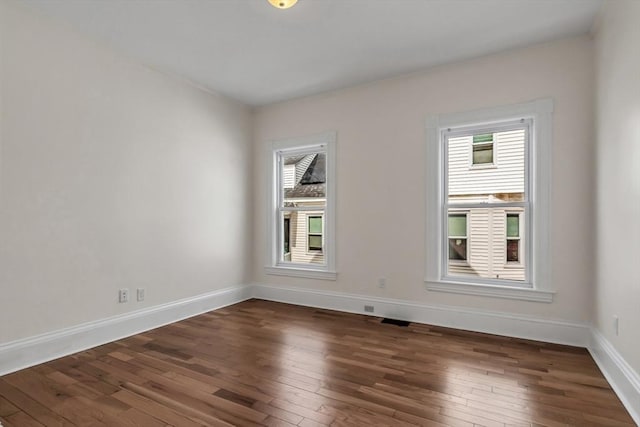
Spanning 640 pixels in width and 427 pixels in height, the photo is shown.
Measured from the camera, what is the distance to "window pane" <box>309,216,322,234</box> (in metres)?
4.54

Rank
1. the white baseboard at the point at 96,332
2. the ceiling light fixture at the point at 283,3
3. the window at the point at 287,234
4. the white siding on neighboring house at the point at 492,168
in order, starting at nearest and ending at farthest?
the ceiling light fixture at the point at 283,3 → the white baseboard at the point at 96,332 → the white siding on neighboring house at the point at 492,168 → the window at the point at 287,234

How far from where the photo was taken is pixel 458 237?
3.64 m

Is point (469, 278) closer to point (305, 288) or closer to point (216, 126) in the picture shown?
point (305, 288)

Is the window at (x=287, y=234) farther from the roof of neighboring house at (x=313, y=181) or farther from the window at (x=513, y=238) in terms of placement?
the window at (x=513, y=238)

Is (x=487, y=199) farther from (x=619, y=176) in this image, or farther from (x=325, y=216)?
(x=325, y=216)

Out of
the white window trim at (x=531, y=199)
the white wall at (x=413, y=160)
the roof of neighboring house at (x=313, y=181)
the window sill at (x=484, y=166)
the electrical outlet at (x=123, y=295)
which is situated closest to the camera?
the white wall at (x=413, y=160)

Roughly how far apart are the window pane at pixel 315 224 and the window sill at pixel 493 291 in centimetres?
157

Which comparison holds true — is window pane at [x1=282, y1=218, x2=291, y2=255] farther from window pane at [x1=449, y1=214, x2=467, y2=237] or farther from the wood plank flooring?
window pane at [x1=449, y1=214, x2=467, y2=237]

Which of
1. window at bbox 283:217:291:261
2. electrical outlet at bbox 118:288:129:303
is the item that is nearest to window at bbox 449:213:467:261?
window at bbox 283:217:291:261

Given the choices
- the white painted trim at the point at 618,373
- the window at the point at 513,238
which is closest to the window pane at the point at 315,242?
the window at the point at 513,238

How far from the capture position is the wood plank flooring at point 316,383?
1931 millimetres

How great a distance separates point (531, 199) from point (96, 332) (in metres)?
4.27

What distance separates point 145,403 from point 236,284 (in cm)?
257

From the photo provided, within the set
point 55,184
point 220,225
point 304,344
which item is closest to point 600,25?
point 304,344
